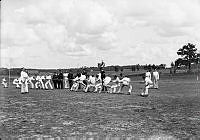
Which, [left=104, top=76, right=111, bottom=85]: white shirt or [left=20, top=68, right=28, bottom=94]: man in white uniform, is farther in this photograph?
[left=104, top=76, right=111, bottom=85]: white shirt

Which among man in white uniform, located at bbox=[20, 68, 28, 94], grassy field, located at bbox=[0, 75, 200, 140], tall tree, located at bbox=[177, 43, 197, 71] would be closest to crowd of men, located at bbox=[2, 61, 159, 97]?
man in white uniform, located at bbox=[20, 68, 28, 94]

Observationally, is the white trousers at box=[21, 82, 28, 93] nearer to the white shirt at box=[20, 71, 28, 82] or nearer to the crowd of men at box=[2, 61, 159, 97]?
the crowd of men at box=[2, 61, 159, 97]

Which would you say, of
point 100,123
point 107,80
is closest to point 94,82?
point 107,80

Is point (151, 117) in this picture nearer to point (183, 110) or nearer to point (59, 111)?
point (183, 110)

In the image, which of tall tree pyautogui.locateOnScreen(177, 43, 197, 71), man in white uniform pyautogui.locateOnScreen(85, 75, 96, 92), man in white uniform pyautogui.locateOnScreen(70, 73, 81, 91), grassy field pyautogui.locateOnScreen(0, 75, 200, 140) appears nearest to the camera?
grassy field pyautogui.locateOnScreen(0, 75, 200, 140)

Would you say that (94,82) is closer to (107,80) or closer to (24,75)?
(107,80)

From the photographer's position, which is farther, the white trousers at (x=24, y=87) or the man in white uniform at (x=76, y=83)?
the man in white uniform at (x=76, y=83)

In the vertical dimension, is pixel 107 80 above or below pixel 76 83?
above

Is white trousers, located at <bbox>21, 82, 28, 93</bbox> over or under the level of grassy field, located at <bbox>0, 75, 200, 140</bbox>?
over

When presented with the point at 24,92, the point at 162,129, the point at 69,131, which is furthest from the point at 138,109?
the point at 24,92

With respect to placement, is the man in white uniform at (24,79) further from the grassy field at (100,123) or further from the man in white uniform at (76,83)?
the grassy field at (100,123)

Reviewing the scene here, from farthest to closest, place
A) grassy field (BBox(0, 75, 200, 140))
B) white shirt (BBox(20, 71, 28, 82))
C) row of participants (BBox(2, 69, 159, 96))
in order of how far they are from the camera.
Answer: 1. white shirt (BBox(20, 71, 28, 82))
2. row of participants (BBox(2, 69, 159, 96))
3. grassy field (BBox(0, 75, 200, 140))

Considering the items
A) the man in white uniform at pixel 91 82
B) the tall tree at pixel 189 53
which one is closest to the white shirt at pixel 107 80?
the man in white uniform at pixel 91 82

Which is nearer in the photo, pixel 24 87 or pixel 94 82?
pixel 24 87
